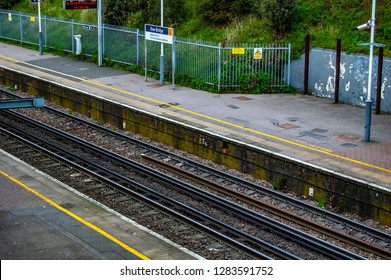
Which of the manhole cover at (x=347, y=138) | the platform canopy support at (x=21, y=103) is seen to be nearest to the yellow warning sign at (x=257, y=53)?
the manhole cover at (x=347, y=138)

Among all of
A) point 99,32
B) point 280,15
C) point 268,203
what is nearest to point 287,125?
point 268,203

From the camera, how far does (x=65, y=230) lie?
14305 millimetres

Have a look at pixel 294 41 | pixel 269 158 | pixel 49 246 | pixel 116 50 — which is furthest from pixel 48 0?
pixel 49 246

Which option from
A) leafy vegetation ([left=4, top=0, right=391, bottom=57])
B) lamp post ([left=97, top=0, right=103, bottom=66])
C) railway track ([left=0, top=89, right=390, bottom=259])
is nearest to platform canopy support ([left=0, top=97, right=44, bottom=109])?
railway track ([left=0, top=89, right=390, bottom=259])

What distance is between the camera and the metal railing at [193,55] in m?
26.7

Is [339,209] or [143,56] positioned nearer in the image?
[339,209]

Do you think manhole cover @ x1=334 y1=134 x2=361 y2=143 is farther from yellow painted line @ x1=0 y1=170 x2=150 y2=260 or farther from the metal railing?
yellow painted line @ x1=0 y1=170 x2=150 y2=260

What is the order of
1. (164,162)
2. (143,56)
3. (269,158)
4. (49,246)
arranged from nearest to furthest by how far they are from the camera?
1. (49,246)
2. (269,158)
3. (164,162)
4. (143,56)

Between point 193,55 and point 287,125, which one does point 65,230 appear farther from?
point 193,55

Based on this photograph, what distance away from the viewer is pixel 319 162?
18266 mm

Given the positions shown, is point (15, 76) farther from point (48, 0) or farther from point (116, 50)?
point (48, 0)

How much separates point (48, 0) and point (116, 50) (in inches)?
505

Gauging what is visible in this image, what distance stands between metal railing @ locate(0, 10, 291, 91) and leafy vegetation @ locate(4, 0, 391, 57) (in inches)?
38.2

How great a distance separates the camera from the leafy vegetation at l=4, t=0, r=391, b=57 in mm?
26266
